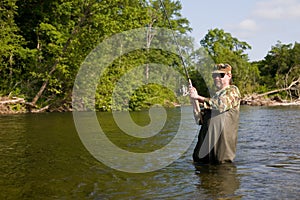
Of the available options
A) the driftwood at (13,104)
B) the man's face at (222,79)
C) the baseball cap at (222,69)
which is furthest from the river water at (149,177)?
the driftwood at (13,104)

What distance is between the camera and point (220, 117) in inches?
273

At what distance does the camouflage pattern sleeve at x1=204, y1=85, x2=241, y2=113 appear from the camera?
6.89m

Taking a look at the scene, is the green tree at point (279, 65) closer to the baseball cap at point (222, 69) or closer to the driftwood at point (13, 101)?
the driftwood at point (13, 101)

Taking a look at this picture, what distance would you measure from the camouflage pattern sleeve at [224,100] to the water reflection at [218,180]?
1056 millimetres

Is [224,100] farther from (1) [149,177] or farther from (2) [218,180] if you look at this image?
(1) [149,177]

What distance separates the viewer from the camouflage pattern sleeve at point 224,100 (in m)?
6.89

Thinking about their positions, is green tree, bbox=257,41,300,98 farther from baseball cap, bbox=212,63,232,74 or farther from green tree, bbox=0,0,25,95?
A: baseball cap, bbox=212,63,232,74

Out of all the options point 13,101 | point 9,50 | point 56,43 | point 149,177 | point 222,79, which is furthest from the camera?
point 56,43

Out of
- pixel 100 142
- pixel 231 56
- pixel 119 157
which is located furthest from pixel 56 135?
pixel 231 56

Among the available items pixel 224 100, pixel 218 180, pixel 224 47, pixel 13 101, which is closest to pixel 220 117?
pixel 224 100

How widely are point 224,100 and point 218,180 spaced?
4.88 feet

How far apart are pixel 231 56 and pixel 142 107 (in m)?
27.8

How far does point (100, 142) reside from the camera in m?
11.3

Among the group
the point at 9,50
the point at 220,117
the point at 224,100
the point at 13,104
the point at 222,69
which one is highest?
the point at 9,50
